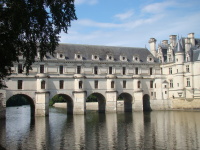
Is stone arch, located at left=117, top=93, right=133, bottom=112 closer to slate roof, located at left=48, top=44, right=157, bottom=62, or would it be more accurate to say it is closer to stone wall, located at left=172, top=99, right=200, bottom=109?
slate roof, located at left=48, top=44, right=157, bottom=62

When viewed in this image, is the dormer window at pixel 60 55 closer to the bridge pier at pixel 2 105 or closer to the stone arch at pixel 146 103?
the bridge pier at pixel 2 105

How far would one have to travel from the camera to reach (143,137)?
2355 centimetres

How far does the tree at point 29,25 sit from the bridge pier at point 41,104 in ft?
85.6

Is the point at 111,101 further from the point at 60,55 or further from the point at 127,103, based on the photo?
the point at 60,55

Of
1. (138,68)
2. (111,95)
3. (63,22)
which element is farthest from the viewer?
(138,68)

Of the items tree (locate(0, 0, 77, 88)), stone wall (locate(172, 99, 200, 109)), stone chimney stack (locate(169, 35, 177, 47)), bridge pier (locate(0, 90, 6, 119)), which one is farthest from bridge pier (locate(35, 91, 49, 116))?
stone chimney stack (locate(169, 35, 177, 47))

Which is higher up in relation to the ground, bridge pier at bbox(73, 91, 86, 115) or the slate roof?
the slate roof

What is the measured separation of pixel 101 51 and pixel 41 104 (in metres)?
17.0

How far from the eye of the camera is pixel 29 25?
51.8 feet

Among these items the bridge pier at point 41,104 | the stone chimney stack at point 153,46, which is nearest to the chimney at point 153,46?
the stone chimney stack at point 153,46

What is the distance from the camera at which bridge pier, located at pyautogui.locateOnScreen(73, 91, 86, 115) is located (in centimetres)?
4616

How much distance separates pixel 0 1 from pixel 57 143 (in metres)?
11.9

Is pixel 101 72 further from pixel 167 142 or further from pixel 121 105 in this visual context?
pixel 167 142

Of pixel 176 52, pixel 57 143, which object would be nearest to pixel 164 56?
pixel 176 52
